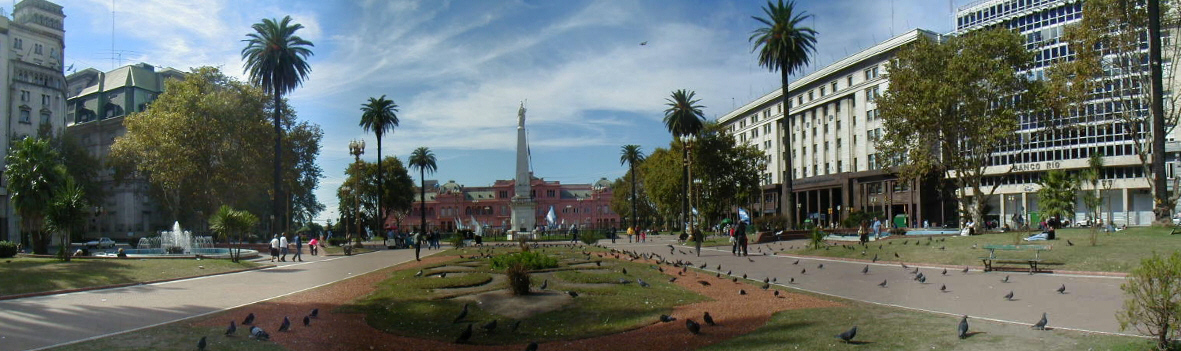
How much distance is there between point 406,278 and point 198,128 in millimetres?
36296

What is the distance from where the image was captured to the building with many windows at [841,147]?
232 feet

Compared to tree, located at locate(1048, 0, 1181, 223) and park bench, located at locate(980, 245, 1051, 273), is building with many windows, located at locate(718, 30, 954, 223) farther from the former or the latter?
park bench, located at locate(980, 245, 1051, 273)

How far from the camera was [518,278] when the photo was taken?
16328 millimetres

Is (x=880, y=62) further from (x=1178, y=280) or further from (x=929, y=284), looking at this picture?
(x=1178, y=280)

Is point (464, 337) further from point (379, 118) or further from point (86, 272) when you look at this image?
point (379, 118)

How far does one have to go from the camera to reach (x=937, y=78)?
124 feet

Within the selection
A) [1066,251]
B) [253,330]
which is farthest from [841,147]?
[253,330]

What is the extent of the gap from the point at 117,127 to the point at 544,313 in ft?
294

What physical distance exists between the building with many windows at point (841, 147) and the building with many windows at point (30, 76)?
233 feet

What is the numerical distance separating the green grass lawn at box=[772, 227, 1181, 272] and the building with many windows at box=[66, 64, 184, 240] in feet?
251

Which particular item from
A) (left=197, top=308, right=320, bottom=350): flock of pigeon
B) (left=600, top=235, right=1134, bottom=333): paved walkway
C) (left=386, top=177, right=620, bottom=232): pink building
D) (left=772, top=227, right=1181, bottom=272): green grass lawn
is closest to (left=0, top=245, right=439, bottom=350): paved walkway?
(left=197, top=308, right=320, bottom=350): flock of pigeon

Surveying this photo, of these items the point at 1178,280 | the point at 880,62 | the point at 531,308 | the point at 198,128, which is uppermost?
the point at 880,62

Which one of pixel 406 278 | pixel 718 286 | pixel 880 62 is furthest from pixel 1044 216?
pixel 406 278

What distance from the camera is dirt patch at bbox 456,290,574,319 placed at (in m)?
14.8
